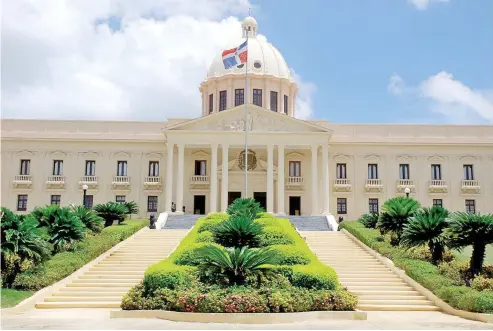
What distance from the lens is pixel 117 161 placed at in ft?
159

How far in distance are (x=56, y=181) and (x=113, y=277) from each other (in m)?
A: 27.7

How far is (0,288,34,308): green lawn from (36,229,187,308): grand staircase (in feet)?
2.00

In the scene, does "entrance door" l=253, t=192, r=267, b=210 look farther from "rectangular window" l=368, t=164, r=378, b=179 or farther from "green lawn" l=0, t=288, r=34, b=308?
"green lawn" l=0, t=288, r=34, b=308

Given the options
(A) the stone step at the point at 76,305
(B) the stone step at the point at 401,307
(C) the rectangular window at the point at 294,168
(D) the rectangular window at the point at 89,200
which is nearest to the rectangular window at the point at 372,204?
(C) the rectangular window at the point at 294,168

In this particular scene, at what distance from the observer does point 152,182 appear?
48.1 meters

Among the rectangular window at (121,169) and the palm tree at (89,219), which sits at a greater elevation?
the rectangular window at (121,169)

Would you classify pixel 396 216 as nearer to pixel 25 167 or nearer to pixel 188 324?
pixel 188 324

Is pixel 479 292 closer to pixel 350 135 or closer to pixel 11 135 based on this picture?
pixel 350 135

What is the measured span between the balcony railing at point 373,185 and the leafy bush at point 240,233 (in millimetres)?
28270

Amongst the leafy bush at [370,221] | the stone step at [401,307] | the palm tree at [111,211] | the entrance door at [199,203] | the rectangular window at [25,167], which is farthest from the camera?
the entrance door at [199,203]

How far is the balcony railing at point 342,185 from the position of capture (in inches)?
1886

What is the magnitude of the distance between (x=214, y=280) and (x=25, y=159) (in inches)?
1418

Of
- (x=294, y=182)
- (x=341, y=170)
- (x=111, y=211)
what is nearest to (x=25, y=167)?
(x=111, y=211)

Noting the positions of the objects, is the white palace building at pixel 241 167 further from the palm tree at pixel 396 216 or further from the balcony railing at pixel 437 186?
the palm tree at pixel 396 216
